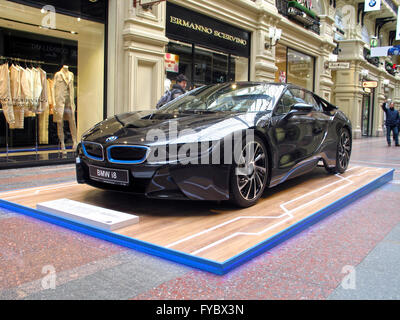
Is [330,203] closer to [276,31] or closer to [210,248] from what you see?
[210,248]

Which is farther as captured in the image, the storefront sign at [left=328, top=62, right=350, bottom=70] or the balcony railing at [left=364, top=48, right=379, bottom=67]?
the balcony railing at [left=364, top=48, right=379, bottom=67]

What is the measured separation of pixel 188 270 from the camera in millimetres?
2316

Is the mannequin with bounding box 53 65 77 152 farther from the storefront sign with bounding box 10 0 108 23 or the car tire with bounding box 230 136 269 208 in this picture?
the car tire with bounding box 230 136 269 208

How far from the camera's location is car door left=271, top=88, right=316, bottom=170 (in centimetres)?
392

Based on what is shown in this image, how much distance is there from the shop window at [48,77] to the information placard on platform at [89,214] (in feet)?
13.2

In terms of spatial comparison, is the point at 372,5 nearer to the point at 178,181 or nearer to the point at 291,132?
the point at 291,132

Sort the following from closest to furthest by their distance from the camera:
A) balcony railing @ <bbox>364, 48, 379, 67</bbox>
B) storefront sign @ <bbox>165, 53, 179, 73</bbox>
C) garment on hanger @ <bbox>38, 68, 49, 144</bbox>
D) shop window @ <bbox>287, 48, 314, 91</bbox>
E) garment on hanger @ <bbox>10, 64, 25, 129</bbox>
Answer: garment on hanger @ <bbox>10, 64, 25, 129</bbox>, garment on hanger @ <bbox>38, 68, 49, 144</bbox>, storefront sign @ <bbox>165, 53, 179, 73</bbox>, shop window @ <bbox>287, 48, 314, 91</bbox>, balcony railing @ <bbox>364, 48, 379, 67</bbox>

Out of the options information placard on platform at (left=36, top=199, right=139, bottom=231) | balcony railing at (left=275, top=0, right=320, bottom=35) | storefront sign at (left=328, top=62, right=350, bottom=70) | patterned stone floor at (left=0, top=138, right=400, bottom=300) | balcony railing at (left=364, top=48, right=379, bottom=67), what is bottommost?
patterned stone floor at (left=0, top=138, right=400, bottom=300)

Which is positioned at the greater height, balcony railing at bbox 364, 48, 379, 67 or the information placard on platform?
balcony railing at bbox 364, 48, 379, 67

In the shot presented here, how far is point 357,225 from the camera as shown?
11.2ft

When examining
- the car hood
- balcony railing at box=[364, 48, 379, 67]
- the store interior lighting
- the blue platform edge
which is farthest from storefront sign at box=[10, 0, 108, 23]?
balcony railing at box=[364, 48, 379, 67]

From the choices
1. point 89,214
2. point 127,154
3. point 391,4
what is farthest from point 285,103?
point 391,4

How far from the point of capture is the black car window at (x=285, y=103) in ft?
13.2

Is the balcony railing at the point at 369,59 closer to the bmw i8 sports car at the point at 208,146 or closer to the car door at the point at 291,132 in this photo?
the car door at the point at 291,132
